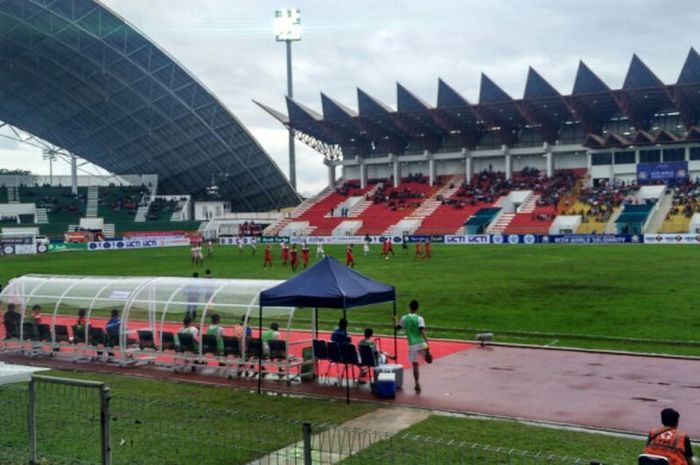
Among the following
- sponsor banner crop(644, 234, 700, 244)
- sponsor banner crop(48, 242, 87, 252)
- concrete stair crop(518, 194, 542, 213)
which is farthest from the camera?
concrete stair crop(518, 194, 542, 213)

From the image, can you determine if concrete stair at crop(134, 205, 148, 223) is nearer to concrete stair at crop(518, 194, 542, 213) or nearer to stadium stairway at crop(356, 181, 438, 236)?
stadium stairway at crop(356, 181, 438, 236)

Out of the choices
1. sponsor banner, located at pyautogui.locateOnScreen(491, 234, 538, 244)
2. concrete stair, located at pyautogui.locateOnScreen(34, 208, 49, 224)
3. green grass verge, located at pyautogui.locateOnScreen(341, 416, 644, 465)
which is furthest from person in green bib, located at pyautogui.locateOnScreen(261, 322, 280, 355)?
concrete stair, located at pyautogui.locateOnScreen(34, 208, 49, 224)

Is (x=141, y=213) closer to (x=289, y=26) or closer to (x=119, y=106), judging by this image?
(x=119, y=106)

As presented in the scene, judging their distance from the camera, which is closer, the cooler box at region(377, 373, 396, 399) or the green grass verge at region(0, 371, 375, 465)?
the green grass verge at region(0, 371, 375, 465)

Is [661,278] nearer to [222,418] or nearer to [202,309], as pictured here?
[202,309]

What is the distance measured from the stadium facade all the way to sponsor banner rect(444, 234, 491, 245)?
1894 centimetres

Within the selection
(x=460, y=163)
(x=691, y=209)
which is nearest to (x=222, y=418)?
(x=691, y=209)

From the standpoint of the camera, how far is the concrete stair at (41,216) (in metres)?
95.4

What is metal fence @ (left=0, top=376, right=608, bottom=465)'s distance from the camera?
9.92m

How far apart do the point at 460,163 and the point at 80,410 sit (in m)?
90.1

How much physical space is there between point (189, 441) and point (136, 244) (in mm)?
75766

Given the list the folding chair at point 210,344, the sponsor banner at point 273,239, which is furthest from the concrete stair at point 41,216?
the folding chair at point 210,344

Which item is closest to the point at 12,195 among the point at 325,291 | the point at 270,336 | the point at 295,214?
the point at 295,214

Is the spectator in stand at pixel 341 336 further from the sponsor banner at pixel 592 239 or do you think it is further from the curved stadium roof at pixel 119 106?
the curved stadium roof at pixel 119 106
